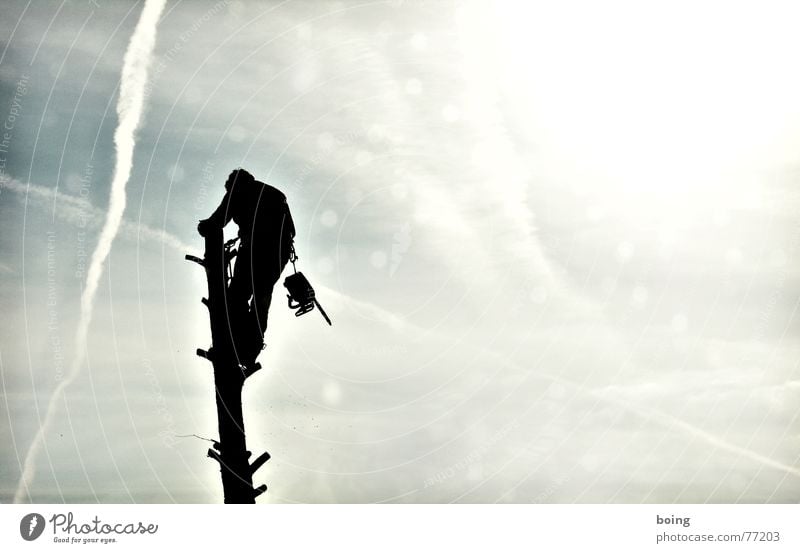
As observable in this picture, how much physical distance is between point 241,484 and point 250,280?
3573mm

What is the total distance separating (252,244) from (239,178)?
4.09ft

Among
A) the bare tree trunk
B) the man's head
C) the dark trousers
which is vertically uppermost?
the man's head

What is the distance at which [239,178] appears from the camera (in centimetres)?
1262

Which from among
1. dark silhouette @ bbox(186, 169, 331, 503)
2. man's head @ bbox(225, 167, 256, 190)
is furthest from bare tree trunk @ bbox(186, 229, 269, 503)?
man's head @ bbox(225, 167, 256, 190)

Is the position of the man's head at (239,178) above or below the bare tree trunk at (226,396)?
above

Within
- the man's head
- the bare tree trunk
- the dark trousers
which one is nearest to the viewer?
the bare tree trunk

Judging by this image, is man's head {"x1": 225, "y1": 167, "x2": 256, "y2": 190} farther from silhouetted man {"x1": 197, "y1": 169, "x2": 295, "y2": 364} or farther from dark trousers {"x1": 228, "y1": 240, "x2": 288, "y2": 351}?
dark trousers {"x1": 228, "y1": 240, "x2": 288, "y2": 351}

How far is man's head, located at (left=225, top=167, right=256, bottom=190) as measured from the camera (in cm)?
1259

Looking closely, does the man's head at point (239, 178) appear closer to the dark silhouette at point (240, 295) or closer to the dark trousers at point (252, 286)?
the dark silhouette at point (240, 295)

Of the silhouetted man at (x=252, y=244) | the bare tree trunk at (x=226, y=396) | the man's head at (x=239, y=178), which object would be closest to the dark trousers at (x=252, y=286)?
the silhouetted man at (x=252, y=244)

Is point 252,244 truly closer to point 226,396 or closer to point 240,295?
point 240,295

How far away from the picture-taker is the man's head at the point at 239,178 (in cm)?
1259
